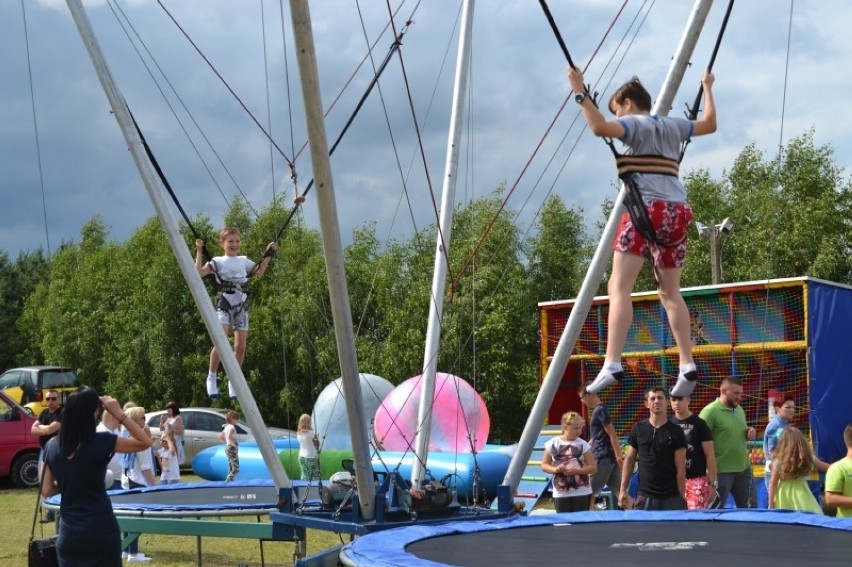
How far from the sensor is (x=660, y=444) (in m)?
6.58

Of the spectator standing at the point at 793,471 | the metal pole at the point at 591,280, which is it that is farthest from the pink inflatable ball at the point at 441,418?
the spectator standing at the point at 793,471

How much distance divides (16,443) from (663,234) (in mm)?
12261

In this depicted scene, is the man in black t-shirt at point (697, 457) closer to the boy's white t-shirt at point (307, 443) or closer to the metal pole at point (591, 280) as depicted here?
the metal pole at point (591, 280)

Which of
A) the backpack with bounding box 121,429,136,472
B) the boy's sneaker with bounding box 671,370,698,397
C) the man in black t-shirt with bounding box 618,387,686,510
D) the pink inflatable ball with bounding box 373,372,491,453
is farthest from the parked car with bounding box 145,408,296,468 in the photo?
the boy's sneaker with bounding box 671,370,698,397

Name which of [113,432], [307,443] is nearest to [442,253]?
[113,432]

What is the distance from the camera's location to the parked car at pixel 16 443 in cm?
1454

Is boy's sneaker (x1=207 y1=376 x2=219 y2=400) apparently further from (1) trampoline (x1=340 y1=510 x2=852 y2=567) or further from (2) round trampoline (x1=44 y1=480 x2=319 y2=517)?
(1) trampoline (x1=340 y1=510 x2=852 y2=567)

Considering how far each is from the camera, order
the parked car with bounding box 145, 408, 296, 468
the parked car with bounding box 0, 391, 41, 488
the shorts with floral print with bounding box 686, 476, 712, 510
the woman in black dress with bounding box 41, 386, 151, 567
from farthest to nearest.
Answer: the parked car with bounding box 145, 408, 296, 468, the parked car with bounding box 0, 391, 41, 488, the shorts with floral print with bounding box 686, 476, 712, 510, the woman in black dress with bounding box 41, 386, 151, 567

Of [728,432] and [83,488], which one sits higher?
[728,432]

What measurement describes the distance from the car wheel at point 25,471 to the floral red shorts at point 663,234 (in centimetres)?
1214

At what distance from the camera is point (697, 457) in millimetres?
6883

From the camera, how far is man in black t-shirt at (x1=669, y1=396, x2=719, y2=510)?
684 centimetres

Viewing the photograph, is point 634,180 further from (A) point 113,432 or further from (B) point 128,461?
(B) point 128,461

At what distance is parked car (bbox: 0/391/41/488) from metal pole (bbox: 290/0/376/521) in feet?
32.0
